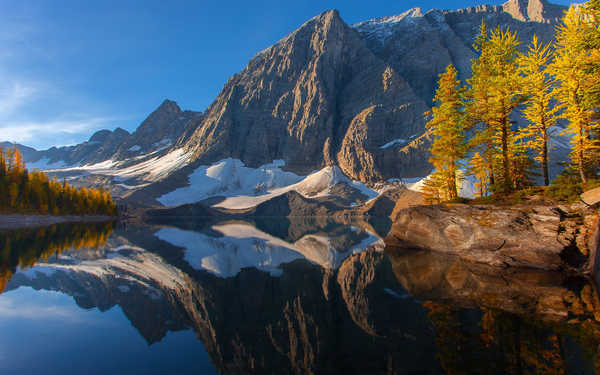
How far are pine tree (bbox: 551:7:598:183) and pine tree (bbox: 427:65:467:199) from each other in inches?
271

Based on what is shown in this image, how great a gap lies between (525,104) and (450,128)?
220 inches

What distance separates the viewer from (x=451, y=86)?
2611 cm

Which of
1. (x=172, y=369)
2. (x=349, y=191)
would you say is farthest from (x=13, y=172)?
(x=349, y=191)

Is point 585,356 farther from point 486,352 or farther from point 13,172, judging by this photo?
point 13,172

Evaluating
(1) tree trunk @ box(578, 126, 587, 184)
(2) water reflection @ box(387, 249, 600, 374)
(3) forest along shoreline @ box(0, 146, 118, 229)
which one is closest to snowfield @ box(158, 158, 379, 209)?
(3) forest along shoreline @ box(0, 146, 118, 229)

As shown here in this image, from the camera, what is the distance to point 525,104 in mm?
20859

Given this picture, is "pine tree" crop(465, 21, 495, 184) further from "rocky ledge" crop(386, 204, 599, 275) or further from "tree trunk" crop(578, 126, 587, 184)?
"rocky ledge" crop(386, 204, 599, 275)

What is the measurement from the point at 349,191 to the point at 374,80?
284ft

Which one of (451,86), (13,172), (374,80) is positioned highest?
(374,80)

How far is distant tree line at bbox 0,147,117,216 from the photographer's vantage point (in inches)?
2321

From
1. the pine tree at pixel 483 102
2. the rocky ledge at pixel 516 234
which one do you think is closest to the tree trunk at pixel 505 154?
the pine tree at pixel 483 102

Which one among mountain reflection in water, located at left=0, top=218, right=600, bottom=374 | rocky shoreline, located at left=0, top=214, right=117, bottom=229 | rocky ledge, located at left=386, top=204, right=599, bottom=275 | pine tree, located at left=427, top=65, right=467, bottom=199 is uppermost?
pine tree, located at left=427, top=65, right=467, bottom=199

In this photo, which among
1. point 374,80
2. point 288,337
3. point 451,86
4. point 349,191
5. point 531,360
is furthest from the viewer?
point 374,80

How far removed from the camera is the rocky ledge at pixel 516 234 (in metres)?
14.2
